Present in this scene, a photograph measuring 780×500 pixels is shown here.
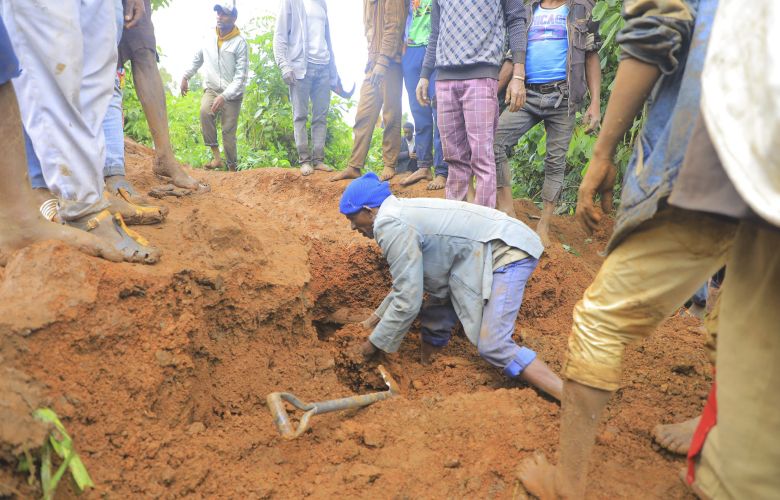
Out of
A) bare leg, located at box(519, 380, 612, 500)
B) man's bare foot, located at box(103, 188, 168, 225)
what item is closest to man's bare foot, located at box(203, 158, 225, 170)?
man's bare foot, located at box(103, 188, 168, 225)

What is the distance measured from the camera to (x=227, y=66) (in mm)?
6641

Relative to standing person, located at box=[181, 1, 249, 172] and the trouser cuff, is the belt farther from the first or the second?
standing person, located at box=[181, 1, 249, 172]

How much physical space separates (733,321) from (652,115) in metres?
0.56

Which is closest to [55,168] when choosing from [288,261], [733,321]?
[288,261]

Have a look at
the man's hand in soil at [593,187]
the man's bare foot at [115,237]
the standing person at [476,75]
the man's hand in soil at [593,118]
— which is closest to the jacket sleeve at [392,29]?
the standing person at [476,75]

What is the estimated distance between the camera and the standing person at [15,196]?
180 cm

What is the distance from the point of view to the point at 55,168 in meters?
2.15

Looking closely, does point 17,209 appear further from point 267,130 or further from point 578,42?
point 267,130

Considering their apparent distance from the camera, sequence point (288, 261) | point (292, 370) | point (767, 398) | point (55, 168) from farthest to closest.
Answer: point (288, 261), point (292, 370), point (55, 168), point (767, 398)

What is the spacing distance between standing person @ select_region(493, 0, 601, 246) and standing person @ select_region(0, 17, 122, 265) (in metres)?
3.00

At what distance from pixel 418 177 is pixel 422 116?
606mm

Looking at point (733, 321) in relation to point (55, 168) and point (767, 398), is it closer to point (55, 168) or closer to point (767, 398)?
point (767, 398)

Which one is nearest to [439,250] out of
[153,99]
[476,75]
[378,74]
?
[476,75]

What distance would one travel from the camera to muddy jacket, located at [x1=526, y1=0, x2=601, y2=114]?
387cm
